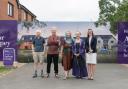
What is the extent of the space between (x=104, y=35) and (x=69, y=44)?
12069 mm

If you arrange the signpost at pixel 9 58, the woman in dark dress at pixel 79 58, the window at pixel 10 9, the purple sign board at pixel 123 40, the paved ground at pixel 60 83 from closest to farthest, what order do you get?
1. the paved ground at pixel 60 83
2. the woman in dark dress at pixel 79 58
3. the signpost at pixel 9 58
4. the purple sign board at pixel 123 40
5. the window at pixel 10 9

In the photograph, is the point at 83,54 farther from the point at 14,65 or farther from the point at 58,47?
the point at 14,65

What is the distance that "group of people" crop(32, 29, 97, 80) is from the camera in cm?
1638

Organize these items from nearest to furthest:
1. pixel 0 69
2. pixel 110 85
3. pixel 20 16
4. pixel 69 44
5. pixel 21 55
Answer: pixel 110 85, pixel 69 44, pixel 0 69, pixel 21 55, pixel 20 16

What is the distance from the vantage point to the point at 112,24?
3117 centimetres

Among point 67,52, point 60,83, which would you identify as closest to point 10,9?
point 67,52

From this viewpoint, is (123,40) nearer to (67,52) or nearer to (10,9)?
(67,52)

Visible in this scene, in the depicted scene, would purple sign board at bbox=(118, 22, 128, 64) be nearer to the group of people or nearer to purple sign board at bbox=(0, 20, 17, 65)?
purple sign board at bbox=(0, 20, 17, 65)

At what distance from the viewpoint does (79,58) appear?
54.6 feet

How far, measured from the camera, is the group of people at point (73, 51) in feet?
53.7

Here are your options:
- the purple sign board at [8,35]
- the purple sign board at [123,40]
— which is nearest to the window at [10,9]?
the purple sign board at [8,35]

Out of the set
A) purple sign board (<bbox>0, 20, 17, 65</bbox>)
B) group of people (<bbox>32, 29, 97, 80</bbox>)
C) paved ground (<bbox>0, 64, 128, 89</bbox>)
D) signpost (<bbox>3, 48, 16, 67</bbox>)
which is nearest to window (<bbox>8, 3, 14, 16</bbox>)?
purple sign board (<bbox>0, 20, 17, 65</bbox>)

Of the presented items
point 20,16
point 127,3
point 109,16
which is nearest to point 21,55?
point 127,3

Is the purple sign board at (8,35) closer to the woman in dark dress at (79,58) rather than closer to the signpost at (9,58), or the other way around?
the signpost at (9,58)
